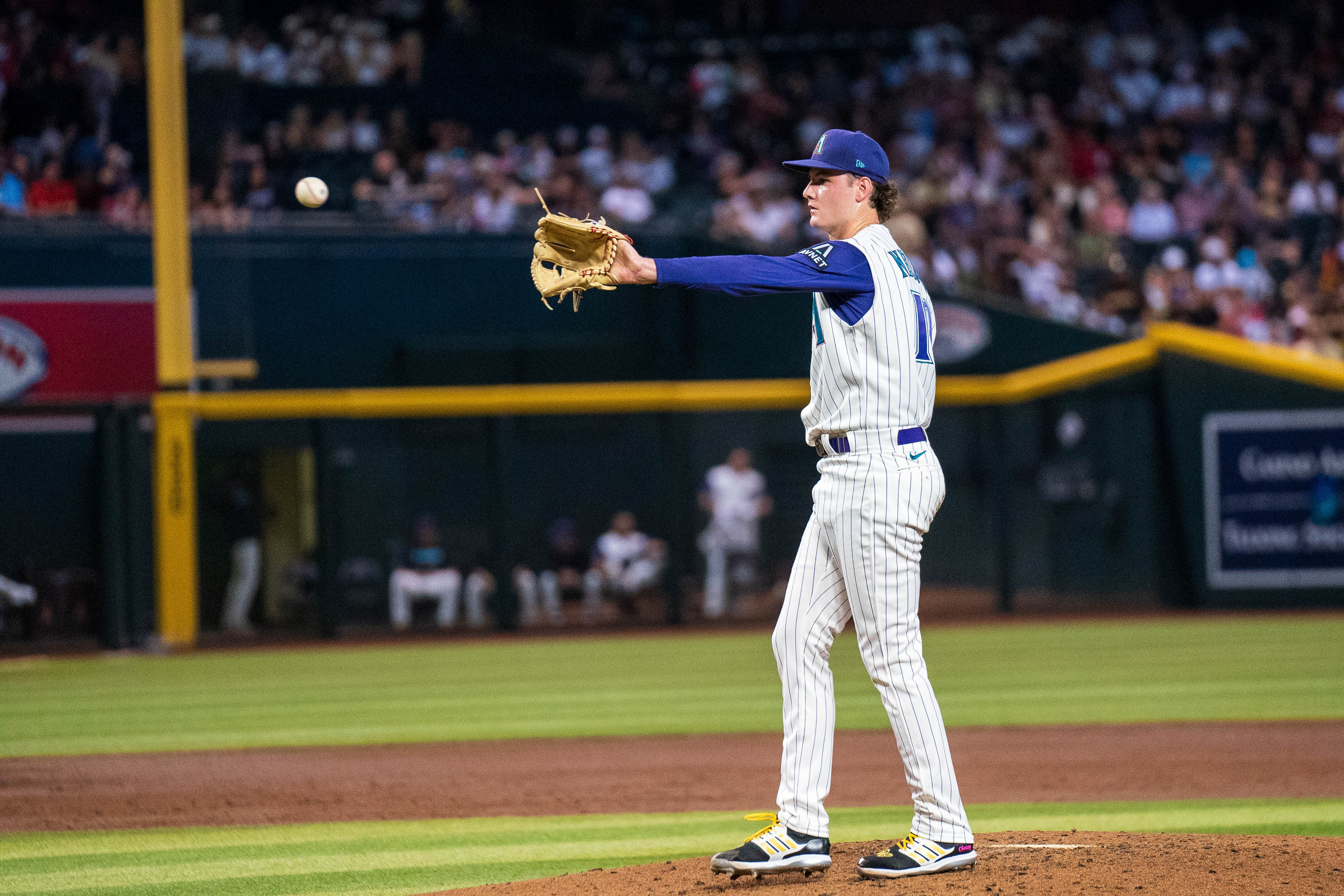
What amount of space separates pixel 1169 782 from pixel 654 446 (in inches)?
318

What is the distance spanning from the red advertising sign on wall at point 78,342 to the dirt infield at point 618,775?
700 cm

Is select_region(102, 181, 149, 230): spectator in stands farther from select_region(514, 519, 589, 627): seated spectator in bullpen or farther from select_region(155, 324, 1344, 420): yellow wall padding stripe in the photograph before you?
select_region(514, 519, 589, 627): seated spectator in bullpen

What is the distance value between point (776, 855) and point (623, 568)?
974 cm

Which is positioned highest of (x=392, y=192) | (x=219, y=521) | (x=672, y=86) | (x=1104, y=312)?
(x=672, y=86)

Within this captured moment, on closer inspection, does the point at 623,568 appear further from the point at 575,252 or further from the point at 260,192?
the point at 575,252

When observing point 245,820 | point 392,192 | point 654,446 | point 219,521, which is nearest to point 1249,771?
point 245,820

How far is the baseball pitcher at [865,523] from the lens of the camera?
3707 mm

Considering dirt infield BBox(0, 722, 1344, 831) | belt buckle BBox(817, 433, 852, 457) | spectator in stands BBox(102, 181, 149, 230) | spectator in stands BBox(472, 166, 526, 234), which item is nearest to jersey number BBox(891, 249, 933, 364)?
belt buckle BBox(817, 433, 852, 457)

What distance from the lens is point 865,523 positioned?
3.71 m

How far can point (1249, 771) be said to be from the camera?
620cm

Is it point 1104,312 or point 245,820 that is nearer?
point 245,820

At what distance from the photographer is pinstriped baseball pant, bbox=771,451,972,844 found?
12.2 ft

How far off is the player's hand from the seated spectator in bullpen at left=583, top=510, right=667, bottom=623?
9845 mm

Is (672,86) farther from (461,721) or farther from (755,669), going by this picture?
(461,721)
